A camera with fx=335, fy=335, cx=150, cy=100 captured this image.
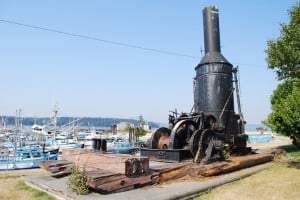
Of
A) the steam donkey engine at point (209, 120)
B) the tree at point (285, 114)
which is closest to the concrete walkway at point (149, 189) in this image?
the steam donkey engine at point (209, 120)

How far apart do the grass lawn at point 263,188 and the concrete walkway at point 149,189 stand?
21cm

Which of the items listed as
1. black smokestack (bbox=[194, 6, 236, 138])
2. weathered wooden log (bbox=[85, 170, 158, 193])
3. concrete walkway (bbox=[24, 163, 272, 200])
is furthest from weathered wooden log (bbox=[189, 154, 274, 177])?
weathered wooden log (bbox=[85, 170, 158, 193])

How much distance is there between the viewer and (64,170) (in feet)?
32.6

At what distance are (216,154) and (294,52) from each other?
733cm

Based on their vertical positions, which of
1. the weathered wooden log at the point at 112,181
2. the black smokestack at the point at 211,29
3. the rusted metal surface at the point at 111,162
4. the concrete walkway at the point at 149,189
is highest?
the black smokestack at the point at 211,29

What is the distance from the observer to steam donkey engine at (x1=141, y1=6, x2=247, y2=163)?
10984mm

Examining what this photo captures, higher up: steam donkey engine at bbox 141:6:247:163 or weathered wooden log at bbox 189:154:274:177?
steam donkey engine at bbox 141:6:247:163

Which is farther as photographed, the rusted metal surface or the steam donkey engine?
the steam donkey engine

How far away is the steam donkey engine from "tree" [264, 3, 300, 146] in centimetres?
306

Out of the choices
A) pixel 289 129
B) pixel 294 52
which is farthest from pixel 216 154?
pixel 289 129

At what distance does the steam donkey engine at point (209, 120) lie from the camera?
11.0m

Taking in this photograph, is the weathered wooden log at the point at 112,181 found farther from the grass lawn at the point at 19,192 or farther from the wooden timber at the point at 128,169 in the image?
the grass lawn at the point at 19,192

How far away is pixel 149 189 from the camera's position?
8117 millimetres

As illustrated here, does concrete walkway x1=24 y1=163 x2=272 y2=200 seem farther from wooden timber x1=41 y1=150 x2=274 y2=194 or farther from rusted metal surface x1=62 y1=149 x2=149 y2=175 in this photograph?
rusted metal surface x1=62 y1=149 x2=149 y2=175
